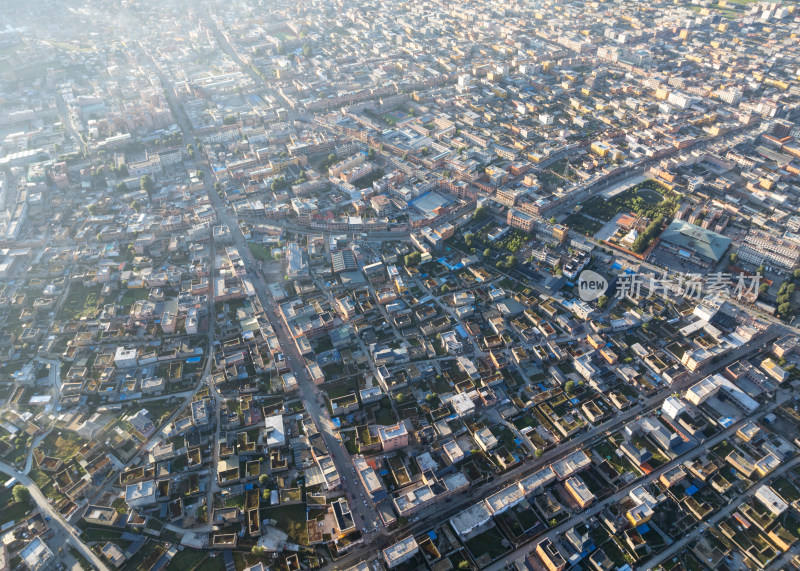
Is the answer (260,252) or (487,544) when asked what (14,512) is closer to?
(260,252)

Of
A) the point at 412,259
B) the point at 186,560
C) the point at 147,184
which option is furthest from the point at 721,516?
the point at 147,184

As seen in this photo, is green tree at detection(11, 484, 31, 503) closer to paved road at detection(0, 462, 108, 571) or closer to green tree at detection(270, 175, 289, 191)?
paved road at detection(0, 462, 108, 571)

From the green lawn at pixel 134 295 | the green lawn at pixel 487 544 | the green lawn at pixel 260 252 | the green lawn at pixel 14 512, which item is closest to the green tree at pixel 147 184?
the green lawn at pixel 134 295

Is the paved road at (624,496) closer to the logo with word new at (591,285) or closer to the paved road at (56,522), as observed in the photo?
the logo with word new at (591,285)

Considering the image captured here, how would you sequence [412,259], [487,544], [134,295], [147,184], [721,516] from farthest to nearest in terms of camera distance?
1. [147,184]
2. [412,259]
3. [134,295]
4. [721,516]
5. [487,544]

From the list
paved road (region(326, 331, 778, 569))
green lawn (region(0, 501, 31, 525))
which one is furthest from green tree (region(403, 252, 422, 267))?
green lawn (region(0, 501, 31, 525))

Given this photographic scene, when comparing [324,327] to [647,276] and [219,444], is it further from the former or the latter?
[647,276]
